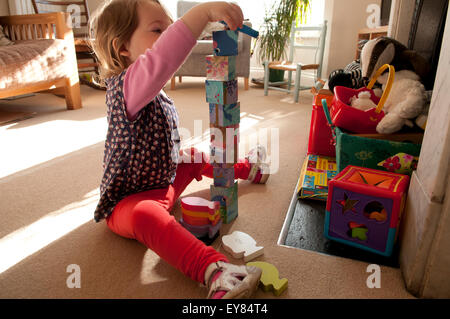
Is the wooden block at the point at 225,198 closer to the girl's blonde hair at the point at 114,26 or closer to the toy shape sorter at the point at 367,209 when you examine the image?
the toy shape sorter at the point at 367,209

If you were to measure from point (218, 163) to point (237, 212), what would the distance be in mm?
177

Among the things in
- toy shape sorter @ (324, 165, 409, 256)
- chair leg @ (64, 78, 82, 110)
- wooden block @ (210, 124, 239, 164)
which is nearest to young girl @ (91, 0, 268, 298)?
wooden block @ (210, 124, 239, 164)

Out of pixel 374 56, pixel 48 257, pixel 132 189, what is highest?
pixel 374 56

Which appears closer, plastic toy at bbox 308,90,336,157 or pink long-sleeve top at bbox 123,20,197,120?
pink long-sleeve top at bbox 123,20,197,120

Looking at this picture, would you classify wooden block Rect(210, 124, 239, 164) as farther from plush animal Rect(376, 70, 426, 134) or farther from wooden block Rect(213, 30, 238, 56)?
plush animal Rect(376, 70, 426, 134)

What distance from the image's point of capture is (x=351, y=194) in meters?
0.75

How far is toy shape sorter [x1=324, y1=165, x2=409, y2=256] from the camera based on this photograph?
0.72 meters

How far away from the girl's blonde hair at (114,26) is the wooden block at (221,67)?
16 cm

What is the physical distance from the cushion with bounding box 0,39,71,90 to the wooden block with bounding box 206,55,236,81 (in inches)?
59.4

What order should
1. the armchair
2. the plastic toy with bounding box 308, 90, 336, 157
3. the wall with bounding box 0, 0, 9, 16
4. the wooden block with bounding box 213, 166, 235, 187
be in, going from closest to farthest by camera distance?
the wooden block with bounding box 213, 166, 235, 187, the plastic toy with bounding box 308, 90, 336, 157, the armchair, the wall with bounding box 0, 0, 9, 16

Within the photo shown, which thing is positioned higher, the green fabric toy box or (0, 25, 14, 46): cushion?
(0, 25, 14, 46): cushion

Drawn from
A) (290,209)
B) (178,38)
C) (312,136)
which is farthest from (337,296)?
(312,136)
